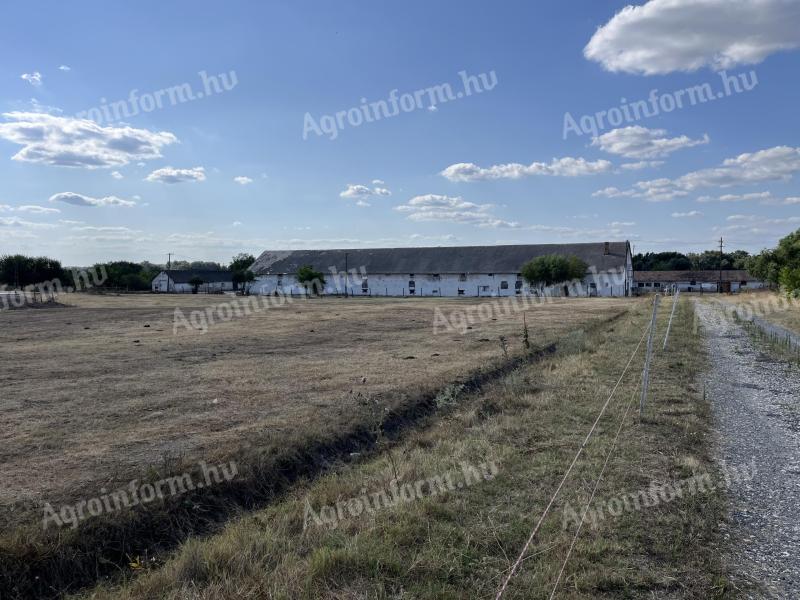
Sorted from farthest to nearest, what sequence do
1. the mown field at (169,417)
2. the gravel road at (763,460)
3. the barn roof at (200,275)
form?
1. the barn roof at (200,275)
2. the mown field at (169,417)
3. the gravel road at (763,460)

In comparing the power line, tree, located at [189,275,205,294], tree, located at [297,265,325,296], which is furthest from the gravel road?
tree, located at [189,275,205,294]

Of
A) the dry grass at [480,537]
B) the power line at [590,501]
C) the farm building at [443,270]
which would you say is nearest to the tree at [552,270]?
the farm building at [443,270]

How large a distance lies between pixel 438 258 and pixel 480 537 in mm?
80131

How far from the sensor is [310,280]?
77.2m

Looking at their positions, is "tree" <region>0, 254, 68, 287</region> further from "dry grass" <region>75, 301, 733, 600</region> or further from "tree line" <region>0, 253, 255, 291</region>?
"dry grass" <region>75, 301, 733, 600</region>

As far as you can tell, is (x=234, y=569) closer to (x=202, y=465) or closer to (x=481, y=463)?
(x=202, y=465)

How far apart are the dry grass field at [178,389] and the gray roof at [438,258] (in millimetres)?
56844

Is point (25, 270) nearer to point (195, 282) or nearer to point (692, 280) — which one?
point (195, 282)

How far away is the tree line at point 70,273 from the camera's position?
6328cm

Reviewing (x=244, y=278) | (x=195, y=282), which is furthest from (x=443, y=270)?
(x=195, y=282)

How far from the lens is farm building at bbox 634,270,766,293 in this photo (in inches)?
3969

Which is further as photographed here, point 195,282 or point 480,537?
point 195,282

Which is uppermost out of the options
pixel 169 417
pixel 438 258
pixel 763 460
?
pixel 438 258

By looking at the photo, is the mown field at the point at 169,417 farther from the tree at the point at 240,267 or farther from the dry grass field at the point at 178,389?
the tree at the point at 240,267
